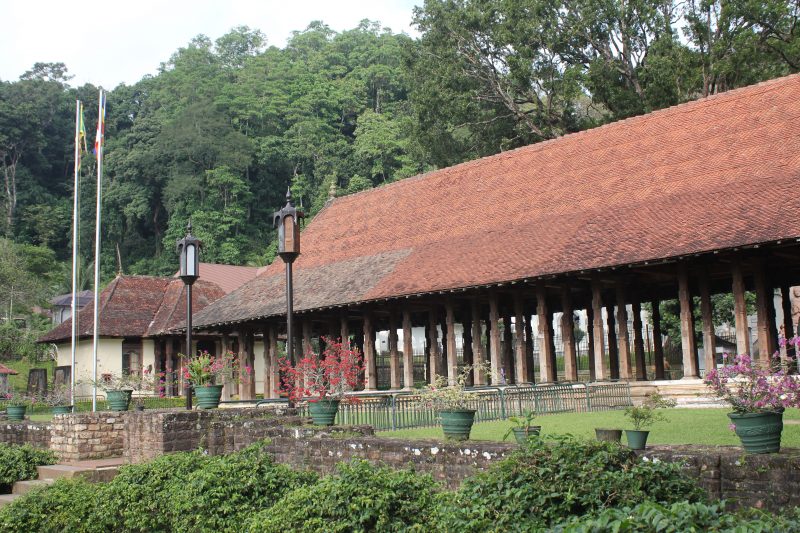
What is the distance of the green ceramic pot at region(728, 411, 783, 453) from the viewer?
7.15 m

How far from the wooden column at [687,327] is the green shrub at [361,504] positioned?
45.3ft

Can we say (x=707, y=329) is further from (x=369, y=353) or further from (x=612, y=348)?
(x=369, y=353)

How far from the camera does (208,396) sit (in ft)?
46.7

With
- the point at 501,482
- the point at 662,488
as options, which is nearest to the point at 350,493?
the point at 501,482

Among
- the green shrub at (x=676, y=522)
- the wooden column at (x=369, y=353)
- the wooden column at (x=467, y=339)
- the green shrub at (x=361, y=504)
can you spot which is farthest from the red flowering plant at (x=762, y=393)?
the wooden column at (x=467, y=339)

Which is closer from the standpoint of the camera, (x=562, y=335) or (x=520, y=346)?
(x=562, y=335)

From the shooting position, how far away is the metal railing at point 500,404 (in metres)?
14.9

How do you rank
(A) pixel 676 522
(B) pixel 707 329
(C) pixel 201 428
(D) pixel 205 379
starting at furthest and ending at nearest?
(B) pixel 707 329 < (D) pixel 205 379 < (C) pixel 201 428 < (A) pixel 676 522

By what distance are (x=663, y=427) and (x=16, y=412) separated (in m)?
14.2

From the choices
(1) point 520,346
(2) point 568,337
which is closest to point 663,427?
(2) point 568,337

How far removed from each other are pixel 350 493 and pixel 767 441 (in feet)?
11.6

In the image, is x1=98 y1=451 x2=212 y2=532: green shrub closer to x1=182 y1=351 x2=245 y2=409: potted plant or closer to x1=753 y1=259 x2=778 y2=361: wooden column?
x1=182 y1=351 x2=245 y2=409: potted plant

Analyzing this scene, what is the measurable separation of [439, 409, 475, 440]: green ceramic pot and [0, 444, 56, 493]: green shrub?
8918 millimetres

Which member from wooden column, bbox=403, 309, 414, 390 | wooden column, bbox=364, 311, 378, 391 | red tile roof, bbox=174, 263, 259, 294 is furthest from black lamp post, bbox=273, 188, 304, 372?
red tile roof, bbox=174, 263, 259, 294
